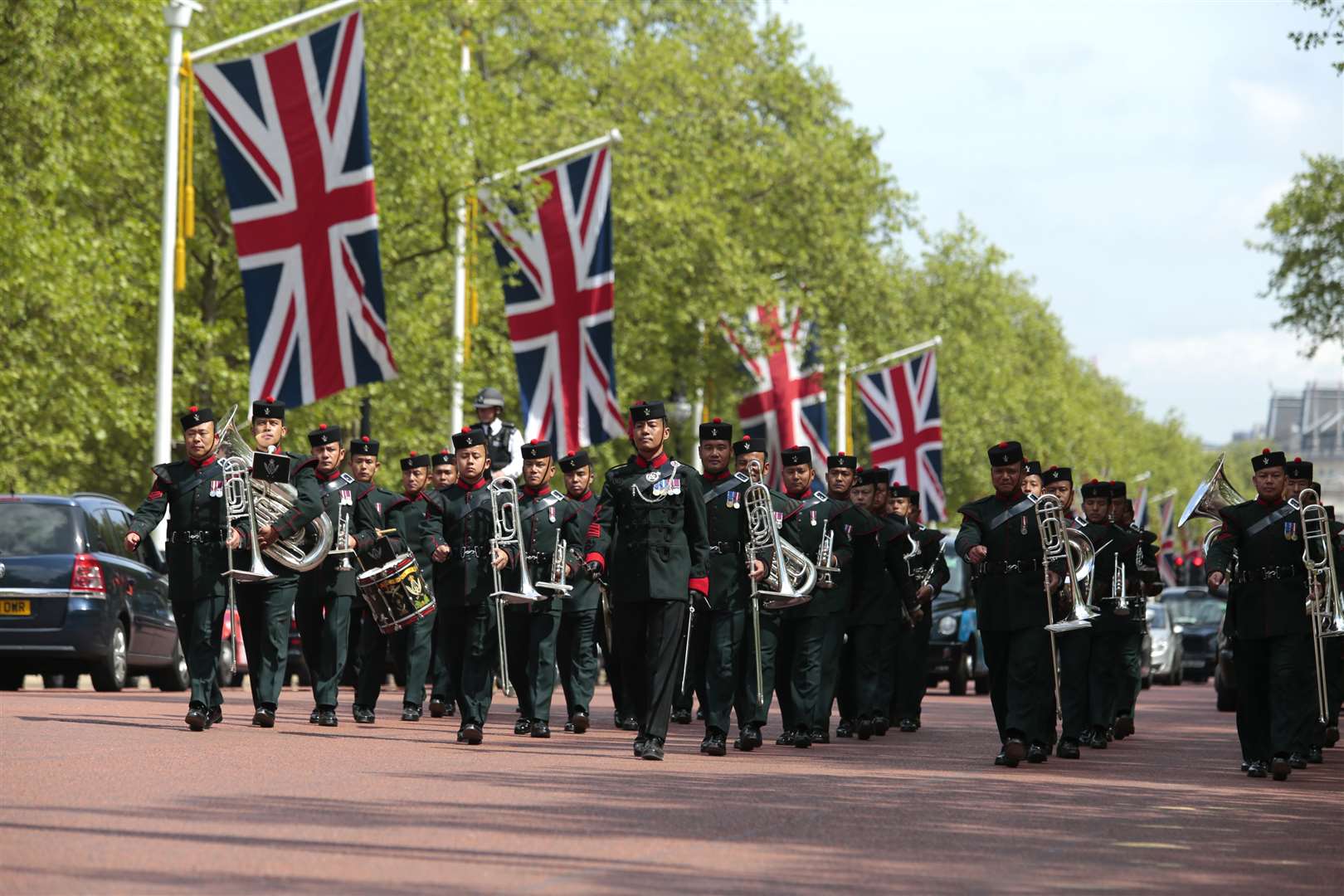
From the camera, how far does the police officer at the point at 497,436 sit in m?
21.5

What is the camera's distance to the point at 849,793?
12.6 m

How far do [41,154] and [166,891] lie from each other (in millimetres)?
24623

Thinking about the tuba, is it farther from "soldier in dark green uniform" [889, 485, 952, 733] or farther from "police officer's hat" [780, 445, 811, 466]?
"soldier in dark green uniform" [889, 485, 952, 733]

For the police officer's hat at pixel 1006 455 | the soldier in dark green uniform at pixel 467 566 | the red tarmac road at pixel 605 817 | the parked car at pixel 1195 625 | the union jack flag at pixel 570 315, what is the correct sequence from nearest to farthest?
the red tarmac road at pixel 605 817 < the police officer's hat at pixel 1006 455 < the soldier in dark green uniform at pixel 467 566 < the union jack flag at pixel 570 315 < the parked car at pixel 1195 625

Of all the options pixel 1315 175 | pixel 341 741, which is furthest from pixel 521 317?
pixel 1315 175

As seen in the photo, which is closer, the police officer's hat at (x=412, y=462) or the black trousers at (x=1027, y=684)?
the black trousers at (x=1027, y=684)

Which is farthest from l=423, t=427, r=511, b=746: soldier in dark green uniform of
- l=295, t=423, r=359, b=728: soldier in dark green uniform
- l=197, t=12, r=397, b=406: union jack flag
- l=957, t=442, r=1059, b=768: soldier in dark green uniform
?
l=197, t=12, r=397, b=406: union jack flag

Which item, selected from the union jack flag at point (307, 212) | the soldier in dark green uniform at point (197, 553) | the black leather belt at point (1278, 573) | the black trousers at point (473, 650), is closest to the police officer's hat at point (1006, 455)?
the black leather belt at point (1278, 573)

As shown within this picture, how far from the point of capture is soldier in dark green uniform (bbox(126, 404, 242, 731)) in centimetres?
1602

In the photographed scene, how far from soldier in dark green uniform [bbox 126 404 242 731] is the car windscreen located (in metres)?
5.51

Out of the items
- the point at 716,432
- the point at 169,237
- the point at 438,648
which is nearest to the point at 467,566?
the point at 716,432

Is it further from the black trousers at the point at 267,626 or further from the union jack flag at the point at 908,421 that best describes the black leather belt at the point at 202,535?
the union jack flag at the point at 908,421

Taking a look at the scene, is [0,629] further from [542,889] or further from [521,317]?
[542,889]

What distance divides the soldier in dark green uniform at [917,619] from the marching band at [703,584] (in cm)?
20
